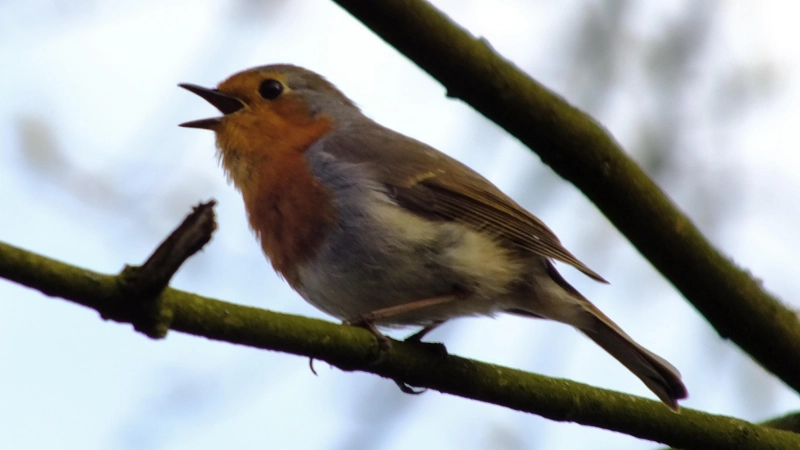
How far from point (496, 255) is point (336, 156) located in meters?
0.89

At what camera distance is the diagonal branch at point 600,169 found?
3051 mm

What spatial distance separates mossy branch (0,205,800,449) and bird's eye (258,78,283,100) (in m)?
2.16

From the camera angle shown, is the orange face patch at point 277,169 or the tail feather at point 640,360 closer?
the tail feather at point 640,360

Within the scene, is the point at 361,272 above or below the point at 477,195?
below

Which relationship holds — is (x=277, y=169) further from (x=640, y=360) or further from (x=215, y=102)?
(x=640, y=360)

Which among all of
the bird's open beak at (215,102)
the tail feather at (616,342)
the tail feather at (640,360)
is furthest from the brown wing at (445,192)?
the bird's open beak at (215,102)

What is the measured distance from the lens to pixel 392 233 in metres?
4.02

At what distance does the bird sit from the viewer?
4004mm

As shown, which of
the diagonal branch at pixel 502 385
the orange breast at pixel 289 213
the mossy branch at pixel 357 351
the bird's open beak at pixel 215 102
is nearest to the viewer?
the mossy branch at pixel 357 351

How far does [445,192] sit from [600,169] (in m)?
1.20

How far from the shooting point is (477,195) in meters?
4.54

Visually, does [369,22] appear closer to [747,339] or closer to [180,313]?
[180,313]

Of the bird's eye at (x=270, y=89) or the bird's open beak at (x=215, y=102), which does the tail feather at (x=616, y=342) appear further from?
the bird's open beak at (x=215, y=102)

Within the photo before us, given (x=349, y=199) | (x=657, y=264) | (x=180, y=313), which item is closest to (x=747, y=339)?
(x=657, y=264)
